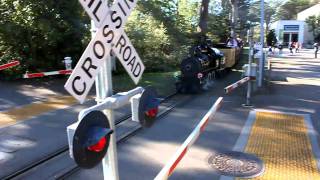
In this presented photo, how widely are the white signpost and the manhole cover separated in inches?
123

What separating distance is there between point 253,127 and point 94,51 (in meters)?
6.52

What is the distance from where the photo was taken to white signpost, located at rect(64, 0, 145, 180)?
231cm

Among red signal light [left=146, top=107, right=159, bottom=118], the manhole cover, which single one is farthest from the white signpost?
the manhole cover

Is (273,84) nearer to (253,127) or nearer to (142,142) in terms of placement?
(253,127)

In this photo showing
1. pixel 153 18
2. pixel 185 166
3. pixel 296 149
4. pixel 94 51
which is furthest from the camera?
pixel 153 18

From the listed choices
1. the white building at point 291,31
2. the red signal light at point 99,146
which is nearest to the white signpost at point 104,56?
the red signal light at point 99,146

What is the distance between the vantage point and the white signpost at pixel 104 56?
2312 mm

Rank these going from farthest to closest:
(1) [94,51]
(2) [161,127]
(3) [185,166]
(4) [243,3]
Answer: (4) [243,3] → (2) [161,127] → (3) [185,166] → (1) [94,51]

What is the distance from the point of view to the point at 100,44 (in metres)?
2.48

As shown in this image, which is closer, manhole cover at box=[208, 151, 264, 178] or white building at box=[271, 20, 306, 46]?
manhole cover at box=[208, 151, 264, 178]

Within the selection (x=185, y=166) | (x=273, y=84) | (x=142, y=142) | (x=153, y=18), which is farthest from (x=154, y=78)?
(x=185, y=166)

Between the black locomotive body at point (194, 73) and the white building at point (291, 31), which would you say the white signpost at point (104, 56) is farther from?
the white building at point (291, 31)

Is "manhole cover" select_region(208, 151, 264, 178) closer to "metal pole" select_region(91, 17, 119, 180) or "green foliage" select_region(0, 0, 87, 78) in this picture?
"metal pole" select_region(91, 17, 119, 180)

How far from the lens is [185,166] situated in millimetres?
5891
